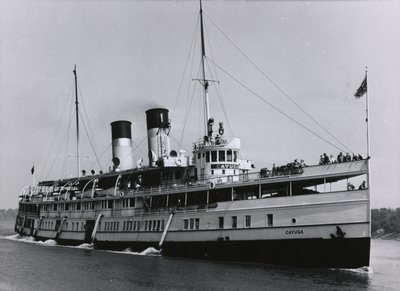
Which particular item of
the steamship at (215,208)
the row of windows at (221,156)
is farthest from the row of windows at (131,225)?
the row of windows at (221,156)

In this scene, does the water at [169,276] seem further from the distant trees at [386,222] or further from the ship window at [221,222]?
the distant trees at [386,222]

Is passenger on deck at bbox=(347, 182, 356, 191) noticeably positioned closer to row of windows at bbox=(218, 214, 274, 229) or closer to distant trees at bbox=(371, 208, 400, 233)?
row of windows at bbox=(218, 214, 274, 229)

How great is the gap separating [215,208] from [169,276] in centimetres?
660

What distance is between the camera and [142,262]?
28875mm

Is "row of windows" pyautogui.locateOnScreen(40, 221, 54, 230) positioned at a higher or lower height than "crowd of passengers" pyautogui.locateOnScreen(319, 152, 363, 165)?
lower

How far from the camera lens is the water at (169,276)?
2167 centimetres

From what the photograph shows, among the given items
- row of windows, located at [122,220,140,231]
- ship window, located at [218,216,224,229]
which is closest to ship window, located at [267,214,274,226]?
ship window, located at [218,216,224,229]

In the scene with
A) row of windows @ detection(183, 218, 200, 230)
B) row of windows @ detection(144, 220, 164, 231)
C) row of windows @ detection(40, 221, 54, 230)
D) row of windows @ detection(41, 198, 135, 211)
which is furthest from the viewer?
row of windows @ detection(40, 221, 54, 230)

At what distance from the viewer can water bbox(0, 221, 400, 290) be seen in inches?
853

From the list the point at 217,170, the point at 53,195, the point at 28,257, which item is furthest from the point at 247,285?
the point at 53,195

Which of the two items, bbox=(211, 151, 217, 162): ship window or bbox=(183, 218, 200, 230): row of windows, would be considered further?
bbox=(211, 151, 217, 162): ship window

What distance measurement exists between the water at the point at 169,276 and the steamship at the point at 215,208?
111 cm

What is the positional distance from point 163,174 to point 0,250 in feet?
47.5

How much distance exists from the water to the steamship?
3.64 feet
